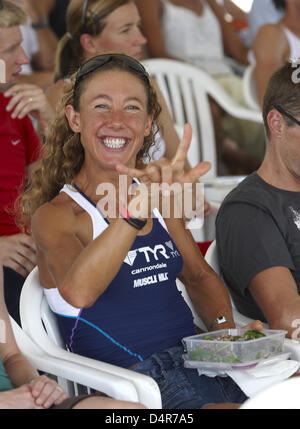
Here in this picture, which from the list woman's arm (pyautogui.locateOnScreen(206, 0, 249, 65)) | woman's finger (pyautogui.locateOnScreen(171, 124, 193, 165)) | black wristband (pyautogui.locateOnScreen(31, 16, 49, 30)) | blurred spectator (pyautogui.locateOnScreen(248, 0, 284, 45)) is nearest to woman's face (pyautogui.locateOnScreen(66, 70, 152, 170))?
woman's finger (pyautogui.locateOnScreen(171, 124, 193, 165))

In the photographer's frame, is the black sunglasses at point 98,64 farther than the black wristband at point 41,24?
No

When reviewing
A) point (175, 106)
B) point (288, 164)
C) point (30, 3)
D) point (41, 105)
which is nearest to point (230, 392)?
point (288, 164)

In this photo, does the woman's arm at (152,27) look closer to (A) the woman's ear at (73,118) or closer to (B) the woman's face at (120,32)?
(B) the woman's face at (120,32)

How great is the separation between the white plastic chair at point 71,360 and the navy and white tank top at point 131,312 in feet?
0.15

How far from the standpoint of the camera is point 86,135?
1922mm

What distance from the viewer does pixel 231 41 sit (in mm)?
4938

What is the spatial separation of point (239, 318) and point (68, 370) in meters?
0.65

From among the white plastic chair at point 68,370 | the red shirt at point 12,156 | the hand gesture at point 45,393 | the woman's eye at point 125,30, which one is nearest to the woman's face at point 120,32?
the woman's eye at point 125,30

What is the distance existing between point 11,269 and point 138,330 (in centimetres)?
57

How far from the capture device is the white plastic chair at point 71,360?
5.09ft

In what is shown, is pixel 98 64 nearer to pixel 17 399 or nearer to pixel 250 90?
pixel 17 399

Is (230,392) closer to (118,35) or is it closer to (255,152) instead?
(118,35)

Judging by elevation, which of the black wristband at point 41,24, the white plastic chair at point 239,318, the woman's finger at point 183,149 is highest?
the black wristband at point 41,24

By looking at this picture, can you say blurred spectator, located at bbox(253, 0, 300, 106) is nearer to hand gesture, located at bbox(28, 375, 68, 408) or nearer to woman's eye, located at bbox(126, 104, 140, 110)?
woman's eye, located at bbox(126, 104, 140, 110)
